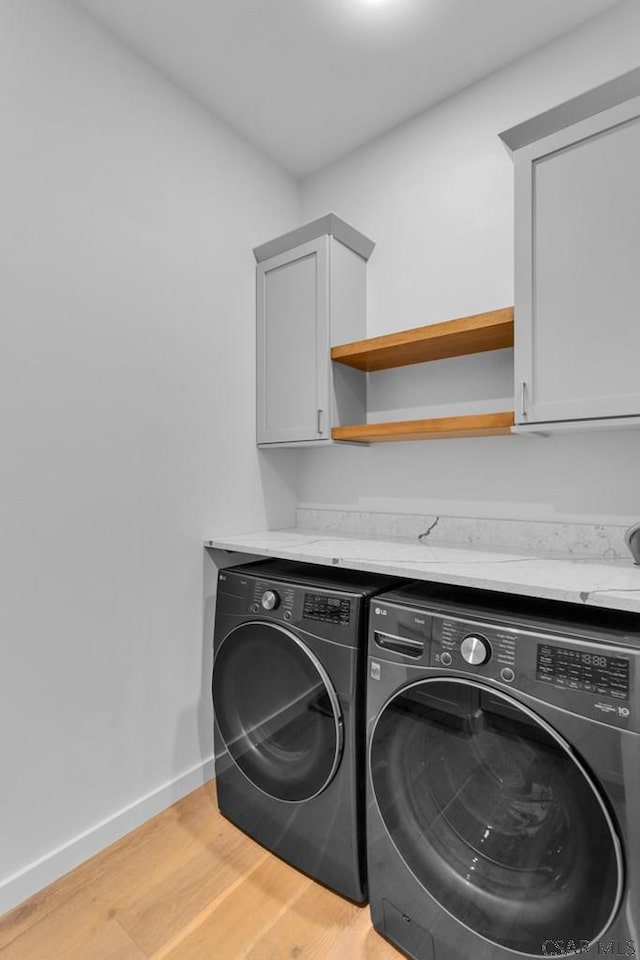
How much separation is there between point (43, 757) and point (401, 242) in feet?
7.55

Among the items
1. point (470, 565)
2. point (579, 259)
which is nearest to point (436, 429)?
point (470, 565)

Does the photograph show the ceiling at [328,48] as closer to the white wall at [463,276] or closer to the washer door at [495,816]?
the white wall at [463,276]

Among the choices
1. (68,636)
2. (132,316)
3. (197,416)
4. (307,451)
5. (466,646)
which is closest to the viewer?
(466,646)

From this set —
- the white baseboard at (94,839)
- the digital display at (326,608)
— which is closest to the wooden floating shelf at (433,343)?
the digital display at (326,608)

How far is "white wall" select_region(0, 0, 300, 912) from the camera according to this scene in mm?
1439

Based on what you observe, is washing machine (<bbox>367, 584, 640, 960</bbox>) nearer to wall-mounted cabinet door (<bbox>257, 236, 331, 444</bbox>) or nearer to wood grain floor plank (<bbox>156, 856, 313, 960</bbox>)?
wood grain floor plank (<bbox>156, 856, 313, 960</bbox>)

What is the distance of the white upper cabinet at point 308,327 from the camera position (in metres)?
2.00

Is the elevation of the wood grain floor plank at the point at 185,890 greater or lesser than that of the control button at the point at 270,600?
lesser

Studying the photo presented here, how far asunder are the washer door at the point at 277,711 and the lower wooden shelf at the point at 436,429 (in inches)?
31.9

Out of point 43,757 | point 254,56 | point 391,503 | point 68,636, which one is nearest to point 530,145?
point 254,56

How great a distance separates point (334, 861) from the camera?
1.44 metres

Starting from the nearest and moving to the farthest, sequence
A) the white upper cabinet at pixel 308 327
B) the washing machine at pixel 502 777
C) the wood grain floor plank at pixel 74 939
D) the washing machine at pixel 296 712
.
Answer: the washing machine at pixel 502 777
the wood grain floor plank at pixel 74 939
the washing machine at pixel 296 712
the white upper cabinet at pixel 308 327

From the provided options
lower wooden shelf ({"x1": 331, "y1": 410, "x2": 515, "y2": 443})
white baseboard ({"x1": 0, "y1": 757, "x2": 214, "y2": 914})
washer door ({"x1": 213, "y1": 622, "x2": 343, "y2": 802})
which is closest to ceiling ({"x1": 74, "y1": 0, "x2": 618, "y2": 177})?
lower wooden shelf ({"x1": 331, "y1": 410, "x2": 515, "y2": 443})

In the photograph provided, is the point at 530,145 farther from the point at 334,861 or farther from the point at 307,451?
the point at 334,861
